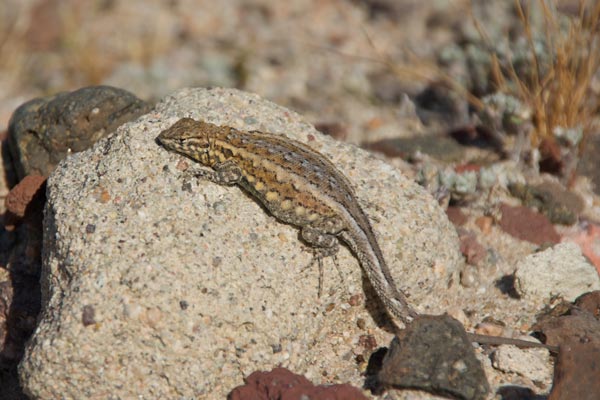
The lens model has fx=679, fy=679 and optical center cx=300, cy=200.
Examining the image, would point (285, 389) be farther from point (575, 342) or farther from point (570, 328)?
point (570, 328)

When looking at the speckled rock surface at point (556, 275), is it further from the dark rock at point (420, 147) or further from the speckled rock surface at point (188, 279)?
the dark rock at point (420, 147)

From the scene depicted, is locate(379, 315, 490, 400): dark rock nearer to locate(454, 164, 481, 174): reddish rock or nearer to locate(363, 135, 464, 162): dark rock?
locate(454, 164, 481, 174): reddish rock

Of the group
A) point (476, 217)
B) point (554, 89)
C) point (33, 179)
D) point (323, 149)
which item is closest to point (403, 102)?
point (554, 89)

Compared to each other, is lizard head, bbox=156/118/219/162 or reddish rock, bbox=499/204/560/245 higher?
lizard head, bbox=156/118/219/162

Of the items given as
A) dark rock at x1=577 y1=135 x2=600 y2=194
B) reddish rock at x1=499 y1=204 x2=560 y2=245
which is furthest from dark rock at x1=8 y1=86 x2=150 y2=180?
dark rock at x1=577 y1=135 x2=600 y2=194

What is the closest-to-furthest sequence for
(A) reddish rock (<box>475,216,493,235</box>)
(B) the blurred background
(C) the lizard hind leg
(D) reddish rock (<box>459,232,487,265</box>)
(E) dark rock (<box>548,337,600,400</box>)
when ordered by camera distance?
1. (E) dark rock (<box>548,337,600,400</box>)
2. (C) the lizard hind leg
3. (D) reddish rock (<box>459,232,487,265</box>)
4. (A) reddish rock (<box>475,216,493,235</box>)
5. (B) the blurred background

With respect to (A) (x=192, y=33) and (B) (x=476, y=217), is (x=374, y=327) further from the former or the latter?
(A) (x=192, y=33)
